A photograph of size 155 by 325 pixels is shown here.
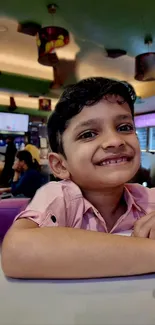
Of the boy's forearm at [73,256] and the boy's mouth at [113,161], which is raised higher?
the boy's mouth at [113,161]

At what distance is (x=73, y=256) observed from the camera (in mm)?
326

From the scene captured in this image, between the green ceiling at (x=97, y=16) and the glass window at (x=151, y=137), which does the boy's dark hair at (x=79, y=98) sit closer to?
the green ceiling at (x=97, y=16)

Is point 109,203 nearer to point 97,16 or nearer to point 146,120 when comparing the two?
point 97,16

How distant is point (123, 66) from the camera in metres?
4.42

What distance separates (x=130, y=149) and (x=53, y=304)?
0.32 m

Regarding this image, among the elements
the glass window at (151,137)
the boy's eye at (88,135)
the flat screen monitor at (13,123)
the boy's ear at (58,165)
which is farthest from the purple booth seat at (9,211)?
the glass window at (151,137)

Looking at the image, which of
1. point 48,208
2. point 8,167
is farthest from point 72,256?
point 8,167

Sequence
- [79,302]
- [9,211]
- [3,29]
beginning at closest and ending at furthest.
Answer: [79,302], [9,211], [3,29]

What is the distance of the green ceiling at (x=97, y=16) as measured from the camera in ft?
8.21

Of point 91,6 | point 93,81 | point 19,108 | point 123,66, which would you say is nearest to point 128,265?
point 93,81

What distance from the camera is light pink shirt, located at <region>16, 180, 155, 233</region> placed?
1.50 ft

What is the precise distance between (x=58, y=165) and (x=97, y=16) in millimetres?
2468

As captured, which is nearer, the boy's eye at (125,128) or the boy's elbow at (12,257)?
the boy's elbow at (12,257)

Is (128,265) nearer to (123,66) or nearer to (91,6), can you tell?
(91,6)
